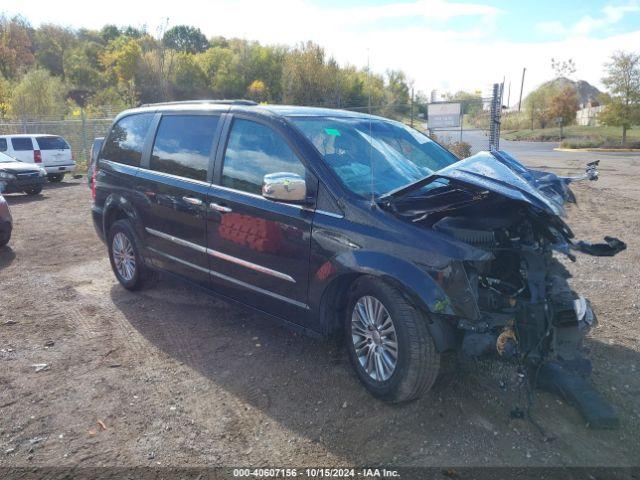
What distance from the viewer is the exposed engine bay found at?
313cm

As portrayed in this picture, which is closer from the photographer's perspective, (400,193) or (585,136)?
(400,193)

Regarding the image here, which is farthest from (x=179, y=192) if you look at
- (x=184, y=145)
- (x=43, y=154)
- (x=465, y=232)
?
(x=43, y=154)

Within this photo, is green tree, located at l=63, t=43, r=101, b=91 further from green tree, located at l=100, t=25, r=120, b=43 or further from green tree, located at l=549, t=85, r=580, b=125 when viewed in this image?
green tree, located at l=549, t=85, r=580, b=125

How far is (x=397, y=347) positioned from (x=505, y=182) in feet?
3.90

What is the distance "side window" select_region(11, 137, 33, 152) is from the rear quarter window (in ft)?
0.93

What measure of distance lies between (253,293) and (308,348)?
647 mm

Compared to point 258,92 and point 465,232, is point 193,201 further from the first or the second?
point 258,92

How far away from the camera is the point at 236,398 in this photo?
362cm

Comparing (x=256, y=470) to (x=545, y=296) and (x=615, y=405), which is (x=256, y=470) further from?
(x=615, y=405)

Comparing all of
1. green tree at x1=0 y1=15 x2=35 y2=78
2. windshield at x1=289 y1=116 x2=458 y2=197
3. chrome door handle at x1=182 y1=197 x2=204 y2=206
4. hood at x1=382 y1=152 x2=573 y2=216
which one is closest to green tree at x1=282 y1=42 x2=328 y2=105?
windshield at x1=289 y1=116 x2=458 y2=197

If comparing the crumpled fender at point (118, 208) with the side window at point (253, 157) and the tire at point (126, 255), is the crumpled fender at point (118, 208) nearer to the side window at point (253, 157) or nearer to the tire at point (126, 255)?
the tire at point (126, 255)

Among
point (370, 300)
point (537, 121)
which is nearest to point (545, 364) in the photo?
point (370, 300)

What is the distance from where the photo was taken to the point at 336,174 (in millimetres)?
3703

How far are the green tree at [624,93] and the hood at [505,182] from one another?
3795 cm
